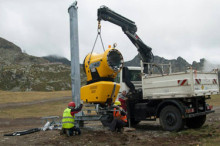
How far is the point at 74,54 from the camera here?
35.3 ft

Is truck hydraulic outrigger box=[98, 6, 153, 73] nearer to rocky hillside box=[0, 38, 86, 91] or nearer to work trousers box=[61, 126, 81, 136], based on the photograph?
work trousers box=[61, 126, 81, 136]

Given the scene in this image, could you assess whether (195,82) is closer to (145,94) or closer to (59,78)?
(145,94)

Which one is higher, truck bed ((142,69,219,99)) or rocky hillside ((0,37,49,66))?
rocky hillside ((0,37,49,66))

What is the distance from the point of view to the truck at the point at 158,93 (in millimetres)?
9500

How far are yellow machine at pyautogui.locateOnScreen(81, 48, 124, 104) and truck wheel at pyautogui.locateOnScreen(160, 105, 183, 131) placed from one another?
2251 millimetres

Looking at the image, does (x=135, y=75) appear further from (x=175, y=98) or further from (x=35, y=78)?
(x=35, y=78)

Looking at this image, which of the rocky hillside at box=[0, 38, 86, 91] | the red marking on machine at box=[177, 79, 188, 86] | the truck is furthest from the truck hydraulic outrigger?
the rocky hillside at box=[0, 38, 86, 91]

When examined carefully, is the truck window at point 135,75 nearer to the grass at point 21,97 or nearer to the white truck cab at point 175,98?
the white truck cab at point 175,98

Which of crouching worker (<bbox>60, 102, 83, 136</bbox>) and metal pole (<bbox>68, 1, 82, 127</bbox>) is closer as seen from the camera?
crouching worker (<bbox>60, 102, 83, 136</bbox>)

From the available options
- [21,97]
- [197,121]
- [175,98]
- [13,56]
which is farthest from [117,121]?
[13,56]

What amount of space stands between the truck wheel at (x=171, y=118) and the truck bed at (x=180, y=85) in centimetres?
55

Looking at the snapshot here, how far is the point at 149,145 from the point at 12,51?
19512 centimetres

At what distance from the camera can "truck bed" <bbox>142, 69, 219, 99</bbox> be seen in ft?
31.3

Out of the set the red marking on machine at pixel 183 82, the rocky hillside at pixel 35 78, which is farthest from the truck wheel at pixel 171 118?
the rocky hillside at pixel 35 78
